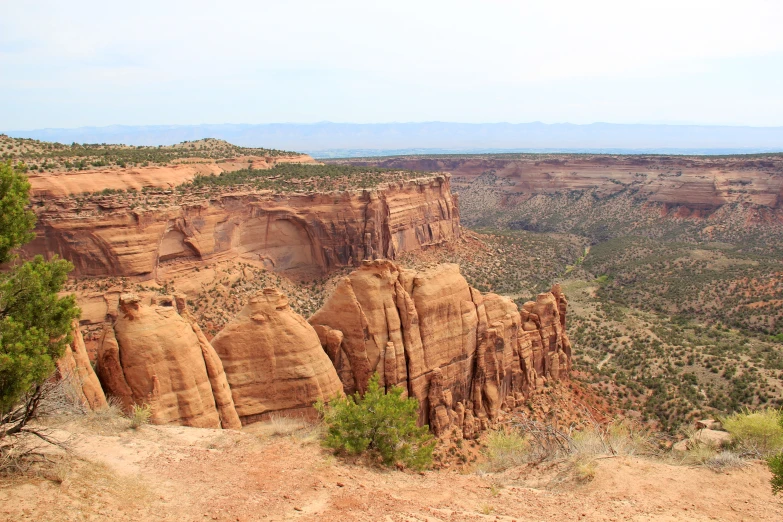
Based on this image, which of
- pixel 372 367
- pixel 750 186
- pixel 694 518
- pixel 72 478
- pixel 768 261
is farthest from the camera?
pixel 750 186

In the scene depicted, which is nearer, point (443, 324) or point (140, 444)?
point (140, 444)

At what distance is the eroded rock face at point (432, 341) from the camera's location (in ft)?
70.8

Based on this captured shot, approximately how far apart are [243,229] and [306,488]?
127 ft

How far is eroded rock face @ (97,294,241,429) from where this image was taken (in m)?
17.5

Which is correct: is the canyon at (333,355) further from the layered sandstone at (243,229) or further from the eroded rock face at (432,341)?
the layered sandstone at (243,229)

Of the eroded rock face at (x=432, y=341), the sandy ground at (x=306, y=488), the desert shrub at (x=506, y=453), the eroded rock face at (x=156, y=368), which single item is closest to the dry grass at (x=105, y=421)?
the sandy ground at (x=306, y=488)

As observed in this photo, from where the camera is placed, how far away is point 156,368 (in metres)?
17.5

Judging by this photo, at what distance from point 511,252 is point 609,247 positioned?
63.3 ft

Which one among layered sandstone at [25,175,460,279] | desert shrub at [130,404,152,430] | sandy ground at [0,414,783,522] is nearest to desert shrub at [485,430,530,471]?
sandy ground at [0,414,783,522]

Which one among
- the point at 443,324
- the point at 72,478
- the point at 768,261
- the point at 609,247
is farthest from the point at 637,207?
the point at 72,478

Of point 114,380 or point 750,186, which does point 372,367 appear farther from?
point 750,186

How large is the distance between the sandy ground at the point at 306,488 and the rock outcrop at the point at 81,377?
1.57m

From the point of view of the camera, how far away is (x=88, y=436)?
48.4ft

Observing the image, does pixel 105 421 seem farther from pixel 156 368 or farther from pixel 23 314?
pixel 23 314
